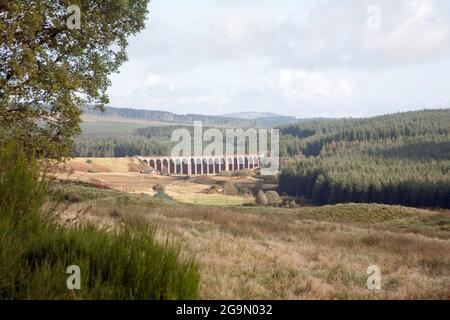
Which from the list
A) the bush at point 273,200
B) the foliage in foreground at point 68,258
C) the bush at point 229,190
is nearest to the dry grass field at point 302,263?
the foliage in foreground at point 68,258

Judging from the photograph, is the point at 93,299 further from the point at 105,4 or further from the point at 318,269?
the point at 105,4

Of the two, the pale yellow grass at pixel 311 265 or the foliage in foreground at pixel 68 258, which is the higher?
the foliage in foreground at pixel 68 258

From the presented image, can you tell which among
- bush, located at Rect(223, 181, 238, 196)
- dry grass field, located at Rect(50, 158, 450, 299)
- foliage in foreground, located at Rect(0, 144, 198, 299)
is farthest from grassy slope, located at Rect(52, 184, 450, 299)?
bush, located at Rect(223, 181, 238, 196)

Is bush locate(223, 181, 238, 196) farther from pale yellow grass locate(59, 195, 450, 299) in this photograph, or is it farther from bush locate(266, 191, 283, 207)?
pale yellow grass locate(59, 195, 450, 299)

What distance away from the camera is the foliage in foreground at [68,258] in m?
5.57

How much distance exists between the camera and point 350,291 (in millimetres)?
9719

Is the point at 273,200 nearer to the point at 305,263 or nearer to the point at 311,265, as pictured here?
the point at 305,263

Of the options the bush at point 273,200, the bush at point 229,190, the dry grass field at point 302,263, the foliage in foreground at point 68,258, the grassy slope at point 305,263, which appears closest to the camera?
the foliage in foreground at point 68,258

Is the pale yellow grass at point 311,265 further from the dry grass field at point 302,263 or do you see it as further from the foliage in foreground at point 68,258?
the foliage in foreground at point 68,258

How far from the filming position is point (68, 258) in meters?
6.31

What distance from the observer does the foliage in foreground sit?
5570 mm

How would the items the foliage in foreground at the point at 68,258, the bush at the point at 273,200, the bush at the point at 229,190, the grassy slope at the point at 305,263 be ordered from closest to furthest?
the foliage in foreground at the point at 68,258
the grassy slope at the point at 305,263
the bush at the point at 273,200
the bush at the point at 229,190

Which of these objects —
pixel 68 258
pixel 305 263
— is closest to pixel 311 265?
pixel 305 263
